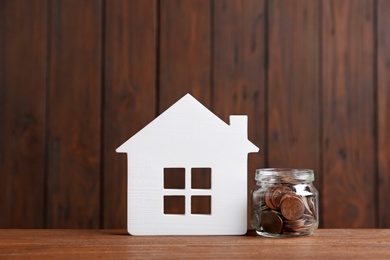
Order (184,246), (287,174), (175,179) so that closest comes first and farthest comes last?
(184,246) → (287,174) → (175,179)

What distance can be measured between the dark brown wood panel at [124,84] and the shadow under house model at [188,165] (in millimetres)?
246

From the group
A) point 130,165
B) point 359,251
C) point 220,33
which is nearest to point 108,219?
point 130,165

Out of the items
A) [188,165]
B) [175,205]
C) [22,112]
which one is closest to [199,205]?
[175,205]

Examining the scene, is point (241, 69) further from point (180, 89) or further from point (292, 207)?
point (292, 207)

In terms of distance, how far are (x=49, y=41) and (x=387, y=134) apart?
0.83 meters

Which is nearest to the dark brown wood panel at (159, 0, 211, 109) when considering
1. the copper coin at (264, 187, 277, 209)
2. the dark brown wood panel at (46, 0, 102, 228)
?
the dark brown wood panel at (46, 0, 102, 228)

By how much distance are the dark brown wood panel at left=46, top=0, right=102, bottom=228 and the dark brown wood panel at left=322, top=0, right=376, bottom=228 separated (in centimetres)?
54

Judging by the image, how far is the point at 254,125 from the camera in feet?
4.34

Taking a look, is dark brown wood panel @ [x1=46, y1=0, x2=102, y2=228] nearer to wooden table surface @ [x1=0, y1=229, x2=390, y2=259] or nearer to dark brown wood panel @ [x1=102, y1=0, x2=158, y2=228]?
dark brown wood panel @ [x1=102, y1=0, x2=158, y2=228]

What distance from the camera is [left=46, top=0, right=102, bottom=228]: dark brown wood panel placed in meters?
1.30

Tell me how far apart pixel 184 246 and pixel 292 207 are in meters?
0.21

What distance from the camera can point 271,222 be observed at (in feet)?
3.33

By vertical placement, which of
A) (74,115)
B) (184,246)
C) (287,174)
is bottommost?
(184,246)

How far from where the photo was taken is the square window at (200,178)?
130 centimetres
